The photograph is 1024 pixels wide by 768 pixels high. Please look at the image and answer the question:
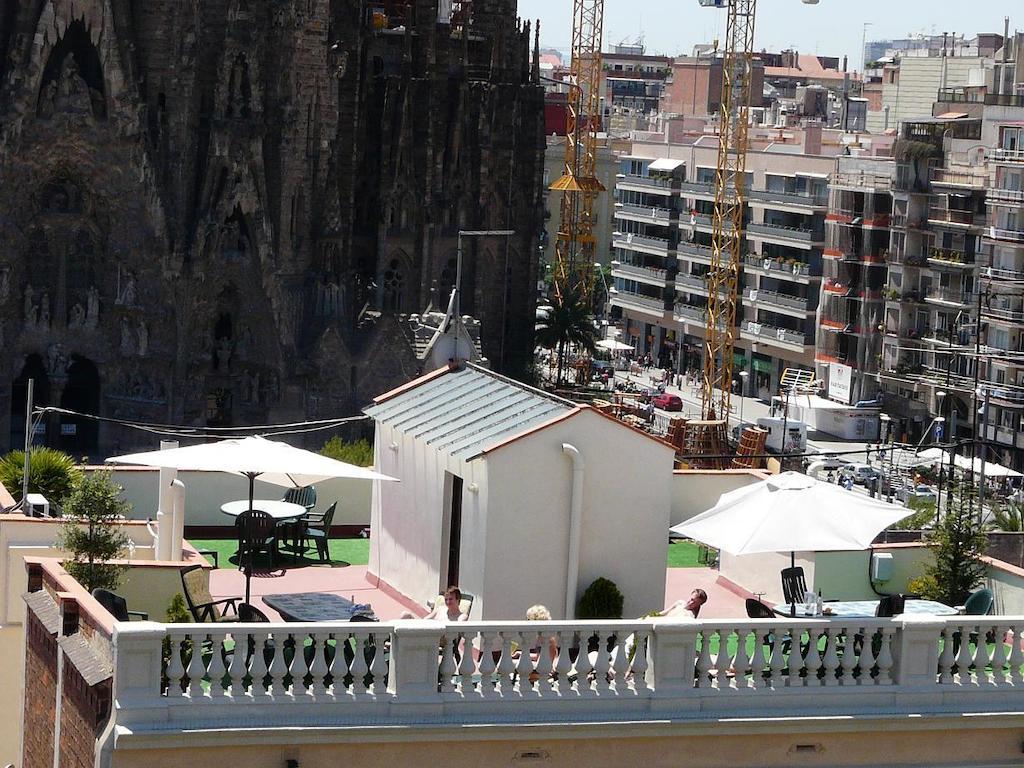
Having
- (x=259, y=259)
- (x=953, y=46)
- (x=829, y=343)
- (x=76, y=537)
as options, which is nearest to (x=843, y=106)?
(x=953, y=46)

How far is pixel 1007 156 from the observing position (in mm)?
91812

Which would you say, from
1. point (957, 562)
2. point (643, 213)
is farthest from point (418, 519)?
point (643, 213)

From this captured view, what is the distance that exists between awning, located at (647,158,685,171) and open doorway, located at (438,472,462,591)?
10875cm

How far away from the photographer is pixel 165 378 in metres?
72.6

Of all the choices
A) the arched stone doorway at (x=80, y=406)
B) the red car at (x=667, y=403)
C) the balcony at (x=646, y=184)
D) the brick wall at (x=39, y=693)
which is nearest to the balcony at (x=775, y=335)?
the red car at (x=667, y=403)

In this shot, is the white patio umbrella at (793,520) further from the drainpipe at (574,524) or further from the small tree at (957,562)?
the drainpipe at (574,524)

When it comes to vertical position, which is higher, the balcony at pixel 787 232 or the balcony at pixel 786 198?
the balcony at pixel 786 198

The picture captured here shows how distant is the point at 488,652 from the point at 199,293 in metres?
59.1

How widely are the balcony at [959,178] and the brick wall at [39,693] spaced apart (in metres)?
80.5

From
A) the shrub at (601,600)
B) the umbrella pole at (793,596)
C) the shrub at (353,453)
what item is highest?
the umbrella pole at (793,596)

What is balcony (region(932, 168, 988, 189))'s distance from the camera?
9488 cm

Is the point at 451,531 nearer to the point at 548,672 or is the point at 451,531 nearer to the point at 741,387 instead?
the point at 548,672

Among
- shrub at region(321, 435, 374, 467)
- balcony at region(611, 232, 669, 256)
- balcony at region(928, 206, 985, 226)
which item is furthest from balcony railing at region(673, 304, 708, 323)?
shrub at region(321, 435, 374, 467)

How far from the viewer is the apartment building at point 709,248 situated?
11169 centimetres
